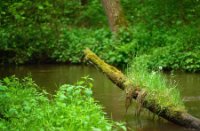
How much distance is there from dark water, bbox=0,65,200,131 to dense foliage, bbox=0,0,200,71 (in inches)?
34.8

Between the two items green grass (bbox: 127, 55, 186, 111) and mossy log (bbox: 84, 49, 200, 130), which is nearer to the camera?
mossy log (bbox: 84, 49, 200, 130)

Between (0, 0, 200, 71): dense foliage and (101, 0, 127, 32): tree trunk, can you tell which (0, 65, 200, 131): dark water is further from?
(101, 0, 127, 32): tree trunk

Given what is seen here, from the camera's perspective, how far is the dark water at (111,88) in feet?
29.9

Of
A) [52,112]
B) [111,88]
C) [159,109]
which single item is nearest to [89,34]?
[111,88]

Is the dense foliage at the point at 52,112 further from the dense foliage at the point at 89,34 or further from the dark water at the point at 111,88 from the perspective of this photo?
the dense foliage at the point at 89,34

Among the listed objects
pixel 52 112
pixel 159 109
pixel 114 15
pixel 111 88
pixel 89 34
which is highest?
pixel 114 15

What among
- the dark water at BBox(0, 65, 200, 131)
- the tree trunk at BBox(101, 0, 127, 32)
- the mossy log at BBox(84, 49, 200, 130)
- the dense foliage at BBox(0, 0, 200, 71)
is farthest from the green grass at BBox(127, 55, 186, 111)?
the tree trunk at BBox(101, 0, 127, 32)

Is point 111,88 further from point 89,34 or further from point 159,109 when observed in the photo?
point 89,34

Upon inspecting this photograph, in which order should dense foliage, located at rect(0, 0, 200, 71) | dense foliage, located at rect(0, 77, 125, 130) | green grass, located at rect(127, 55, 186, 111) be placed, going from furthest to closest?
dense foliage, located at rect(0, 0, 200, 71) < green grass, located at rect(127, 55, 186, 111) < dense foliage, located at rect(0, 77, 125, 130)

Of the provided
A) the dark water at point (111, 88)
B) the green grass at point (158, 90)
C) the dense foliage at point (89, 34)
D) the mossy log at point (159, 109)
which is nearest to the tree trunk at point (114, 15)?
the dense foliage at point (89, 34)

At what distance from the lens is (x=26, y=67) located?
17688 mm

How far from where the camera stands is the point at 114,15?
18.2m

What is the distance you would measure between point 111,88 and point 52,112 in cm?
602

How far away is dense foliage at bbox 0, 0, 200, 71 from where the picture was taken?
1655 cm
